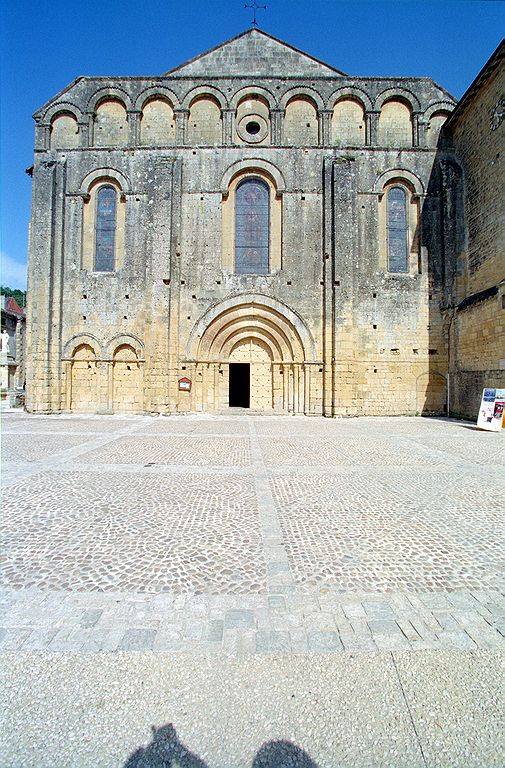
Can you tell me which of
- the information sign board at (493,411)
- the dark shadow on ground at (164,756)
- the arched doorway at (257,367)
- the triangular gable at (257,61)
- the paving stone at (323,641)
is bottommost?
the dark shadow on ground at (164,756)

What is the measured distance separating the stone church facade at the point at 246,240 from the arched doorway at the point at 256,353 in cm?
6

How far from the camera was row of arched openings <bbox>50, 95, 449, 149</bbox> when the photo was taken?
15.9 m

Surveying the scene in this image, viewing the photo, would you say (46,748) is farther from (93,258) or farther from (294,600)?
(93,258)

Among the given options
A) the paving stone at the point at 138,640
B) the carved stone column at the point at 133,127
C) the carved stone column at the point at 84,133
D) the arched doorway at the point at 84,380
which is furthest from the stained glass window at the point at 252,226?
the paving stone at the point at 138,640

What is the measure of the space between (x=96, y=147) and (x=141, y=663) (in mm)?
19061

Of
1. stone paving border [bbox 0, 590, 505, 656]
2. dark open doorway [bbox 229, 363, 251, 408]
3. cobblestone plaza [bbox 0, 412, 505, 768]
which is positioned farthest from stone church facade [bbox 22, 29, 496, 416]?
stone paving border [bbox 0, 590, 505, 656]

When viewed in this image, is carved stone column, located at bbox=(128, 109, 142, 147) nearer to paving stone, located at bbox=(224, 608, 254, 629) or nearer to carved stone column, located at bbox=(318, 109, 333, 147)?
carved stone column, located at bbox=(318, 109, 333, 147)

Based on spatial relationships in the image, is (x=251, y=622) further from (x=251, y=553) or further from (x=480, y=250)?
(x=480, y=250)

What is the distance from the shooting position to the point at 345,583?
112 inches

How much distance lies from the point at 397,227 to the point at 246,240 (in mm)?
6592

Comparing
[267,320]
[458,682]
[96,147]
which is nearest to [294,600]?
[458,682]

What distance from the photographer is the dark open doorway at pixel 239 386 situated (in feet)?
65.6

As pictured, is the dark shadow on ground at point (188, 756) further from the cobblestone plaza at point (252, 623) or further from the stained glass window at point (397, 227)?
the stained glass window at point (397, 227)

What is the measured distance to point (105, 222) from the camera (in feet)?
52.8
